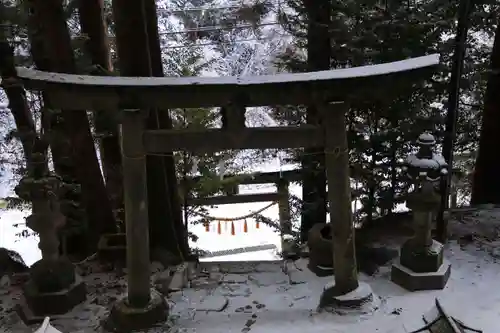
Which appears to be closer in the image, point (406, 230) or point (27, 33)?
point (27, 33)

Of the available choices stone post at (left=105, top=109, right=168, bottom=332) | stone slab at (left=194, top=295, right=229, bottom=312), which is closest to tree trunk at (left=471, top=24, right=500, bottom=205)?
stone slab at (left=194, top=295, right=229, bottom=312)

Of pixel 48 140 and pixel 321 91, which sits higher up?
pixel 321 91

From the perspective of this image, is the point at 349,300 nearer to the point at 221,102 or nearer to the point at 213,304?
the point at 213,304

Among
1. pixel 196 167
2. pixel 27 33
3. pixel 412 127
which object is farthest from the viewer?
pixel 196 167

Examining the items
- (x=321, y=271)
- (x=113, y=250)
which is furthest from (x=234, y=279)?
(x=113, y=250)

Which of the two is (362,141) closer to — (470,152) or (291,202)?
(291,202)

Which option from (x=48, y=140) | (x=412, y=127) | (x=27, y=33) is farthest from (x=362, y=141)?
(x=27, y=33)

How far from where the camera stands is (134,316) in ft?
20.4

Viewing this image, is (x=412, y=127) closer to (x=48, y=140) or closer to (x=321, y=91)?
(x=321, y=91)

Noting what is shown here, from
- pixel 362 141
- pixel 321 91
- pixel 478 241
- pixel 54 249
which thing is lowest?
pixel 478 241

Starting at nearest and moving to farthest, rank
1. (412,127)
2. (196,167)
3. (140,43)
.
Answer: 1. (140,43)
2. (412,127)
3. (196,167)

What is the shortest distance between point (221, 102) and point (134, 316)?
2.68 meters

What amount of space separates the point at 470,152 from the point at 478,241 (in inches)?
126

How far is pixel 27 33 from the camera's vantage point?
809cm
